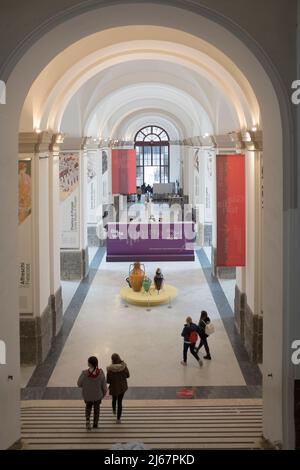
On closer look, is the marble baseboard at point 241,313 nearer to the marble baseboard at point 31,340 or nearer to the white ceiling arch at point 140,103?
the marble baseboard at point 31,340

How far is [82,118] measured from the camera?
17.3 m

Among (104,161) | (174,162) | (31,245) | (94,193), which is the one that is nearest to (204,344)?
(31,245)

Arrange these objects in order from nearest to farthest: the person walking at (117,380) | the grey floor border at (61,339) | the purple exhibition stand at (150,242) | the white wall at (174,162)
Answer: the person walking at (117,380)
the grey floor border at (61,339)
the purple exhibition stand at (150,242)
the white wall at (174,162)

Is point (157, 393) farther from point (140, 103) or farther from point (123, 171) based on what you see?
point (140, 103)

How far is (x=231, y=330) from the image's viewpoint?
13391 mm

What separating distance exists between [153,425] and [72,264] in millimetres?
11012

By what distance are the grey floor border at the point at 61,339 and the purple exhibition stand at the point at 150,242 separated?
2.11 metres

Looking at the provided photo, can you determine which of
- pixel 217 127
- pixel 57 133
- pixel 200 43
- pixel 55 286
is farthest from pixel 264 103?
pixel 217 127

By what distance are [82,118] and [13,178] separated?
10.8 metres

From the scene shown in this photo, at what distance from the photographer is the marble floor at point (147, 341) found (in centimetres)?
1077

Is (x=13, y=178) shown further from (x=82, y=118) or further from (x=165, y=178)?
(x=165, y=178)

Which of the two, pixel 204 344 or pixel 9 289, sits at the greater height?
pixel 9 289

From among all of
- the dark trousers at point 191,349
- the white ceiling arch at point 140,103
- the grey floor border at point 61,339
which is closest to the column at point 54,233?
the grey floor border at point 61,339

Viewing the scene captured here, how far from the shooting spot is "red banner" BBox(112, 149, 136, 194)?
21203 millimetres
